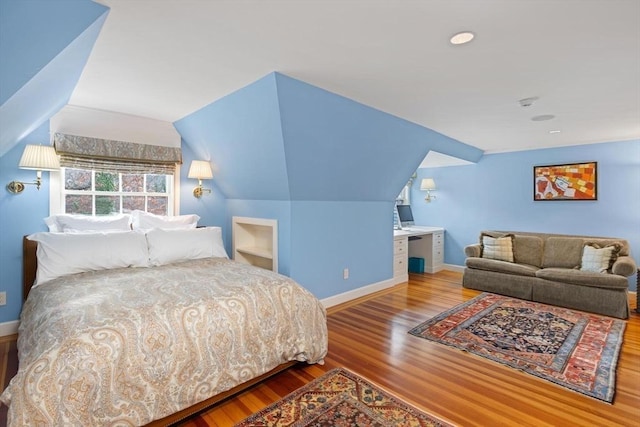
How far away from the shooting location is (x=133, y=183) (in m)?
3.67

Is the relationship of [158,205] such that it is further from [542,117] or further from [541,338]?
[542,117]

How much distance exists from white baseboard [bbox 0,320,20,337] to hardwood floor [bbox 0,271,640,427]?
2.10 ft

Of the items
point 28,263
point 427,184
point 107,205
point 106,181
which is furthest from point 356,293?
point 28,263

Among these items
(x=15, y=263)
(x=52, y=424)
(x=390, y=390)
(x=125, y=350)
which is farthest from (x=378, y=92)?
(x=15, y=263)

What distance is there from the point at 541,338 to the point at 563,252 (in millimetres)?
2006

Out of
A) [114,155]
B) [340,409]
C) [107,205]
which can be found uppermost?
[114,155]

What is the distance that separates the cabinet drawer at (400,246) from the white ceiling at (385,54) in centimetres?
210

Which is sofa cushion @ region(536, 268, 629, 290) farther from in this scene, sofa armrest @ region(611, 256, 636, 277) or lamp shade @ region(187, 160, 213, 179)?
lamp shade @ region(187, 160, 213, 179)

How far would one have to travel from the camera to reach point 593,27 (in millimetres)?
1740

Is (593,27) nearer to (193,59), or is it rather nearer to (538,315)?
(193,59)

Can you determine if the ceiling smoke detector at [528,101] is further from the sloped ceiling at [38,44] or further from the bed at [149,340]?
the sloped ceiling at [38,44]

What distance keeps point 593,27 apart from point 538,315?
294cm

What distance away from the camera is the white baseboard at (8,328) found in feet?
9.25

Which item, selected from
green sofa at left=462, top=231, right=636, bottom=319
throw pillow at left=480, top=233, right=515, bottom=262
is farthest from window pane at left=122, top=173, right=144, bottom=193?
throw pillow at left=480, top=233, right=515, bottom=262
